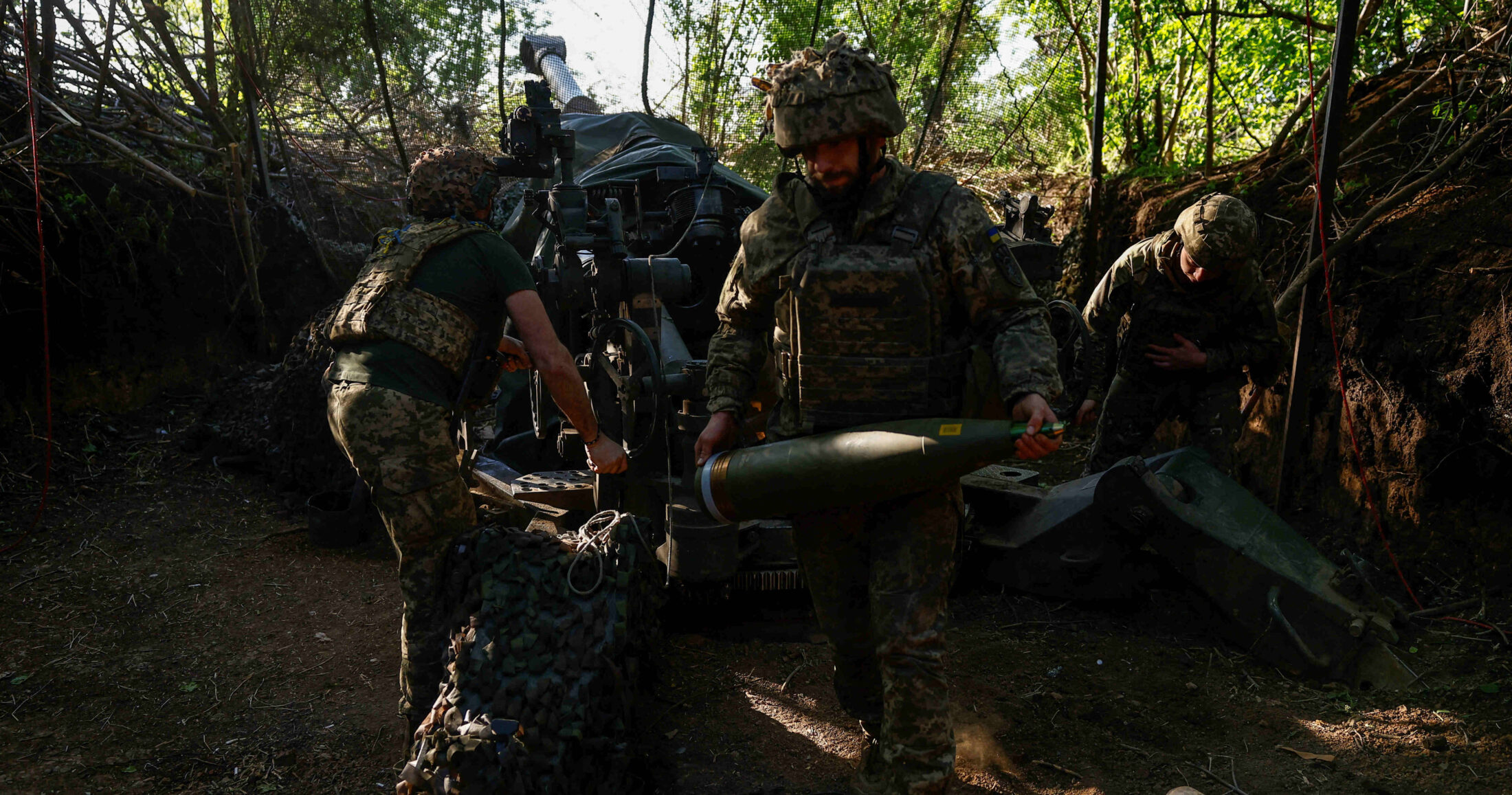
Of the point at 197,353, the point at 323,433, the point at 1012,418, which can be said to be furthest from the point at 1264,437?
the point at 197,353

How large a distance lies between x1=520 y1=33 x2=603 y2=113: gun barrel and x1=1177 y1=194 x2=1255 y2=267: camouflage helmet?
22.0 ft

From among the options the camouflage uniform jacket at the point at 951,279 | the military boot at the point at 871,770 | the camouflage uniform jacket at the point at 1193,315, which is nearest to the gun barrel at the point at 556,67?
the camouflage uniform jacket at the point at 1193,315

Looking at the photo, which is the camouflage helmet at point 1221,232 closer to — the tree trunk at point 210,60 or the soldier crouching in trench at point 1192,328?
the soldier crouching in trench at point 1192,328

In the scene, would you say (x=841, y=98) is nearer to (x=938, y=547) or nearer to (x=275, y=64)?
(x=938, y=547)

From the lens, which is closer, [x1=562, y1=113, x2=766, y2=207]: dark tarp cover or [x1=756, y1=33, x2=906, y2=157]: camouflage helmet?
[x1=756, y1=33, x2=906, y2=157]: camouflage helmet

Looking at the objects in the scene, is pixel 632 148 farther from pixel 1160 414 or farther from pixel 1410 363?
pixel 1410 363

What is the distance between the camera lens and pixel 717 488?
2.52m

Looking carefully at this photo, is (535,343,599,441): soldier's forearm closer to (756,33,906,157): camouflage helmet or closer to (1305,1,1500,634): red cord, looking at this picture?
(756,33,906,157): camouflage helmet

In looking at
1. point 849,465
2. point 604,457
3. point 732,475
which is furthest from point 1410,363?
point 604,457

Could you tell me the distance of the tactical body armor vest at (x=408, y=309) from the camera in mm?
3053

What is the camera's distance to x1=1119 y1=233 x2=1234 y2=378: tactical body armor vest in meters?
4.21

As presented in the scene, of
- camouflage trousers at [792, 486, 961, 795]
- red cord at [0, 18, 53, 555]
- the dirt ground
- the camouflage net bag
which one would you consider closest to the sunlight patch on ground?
the dirt ground

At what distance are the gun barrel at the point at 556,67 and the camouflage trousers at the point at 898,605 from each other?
24.5 feet

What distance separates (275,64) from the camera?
7.51m
